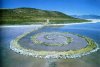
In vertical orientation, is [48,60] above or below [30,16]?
below

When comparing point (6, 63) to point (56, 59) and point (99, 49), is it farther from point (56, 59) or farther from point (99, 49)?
point (99, 49)

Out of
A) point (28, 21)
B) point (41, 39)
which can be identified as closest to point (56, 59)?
point (41, 39)

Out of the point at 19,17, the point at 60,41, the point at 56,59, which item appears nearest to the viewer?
the point at 56,59

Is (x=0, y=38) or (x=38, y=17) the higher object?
(x=38, y=17)

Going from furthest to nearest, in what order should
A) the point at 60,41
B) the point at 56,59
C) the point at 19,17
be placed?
the point at 19,17 → the point at 60,41 → the point at 56,59

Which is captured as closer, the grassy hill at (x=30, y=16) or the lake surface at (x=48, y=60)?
the lake surface at (x=48, y=60)

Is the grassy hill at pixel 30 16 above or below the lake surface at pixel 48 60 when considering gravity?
above

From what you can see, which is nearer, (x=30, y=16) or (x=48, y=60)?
(x=48, y=60)
